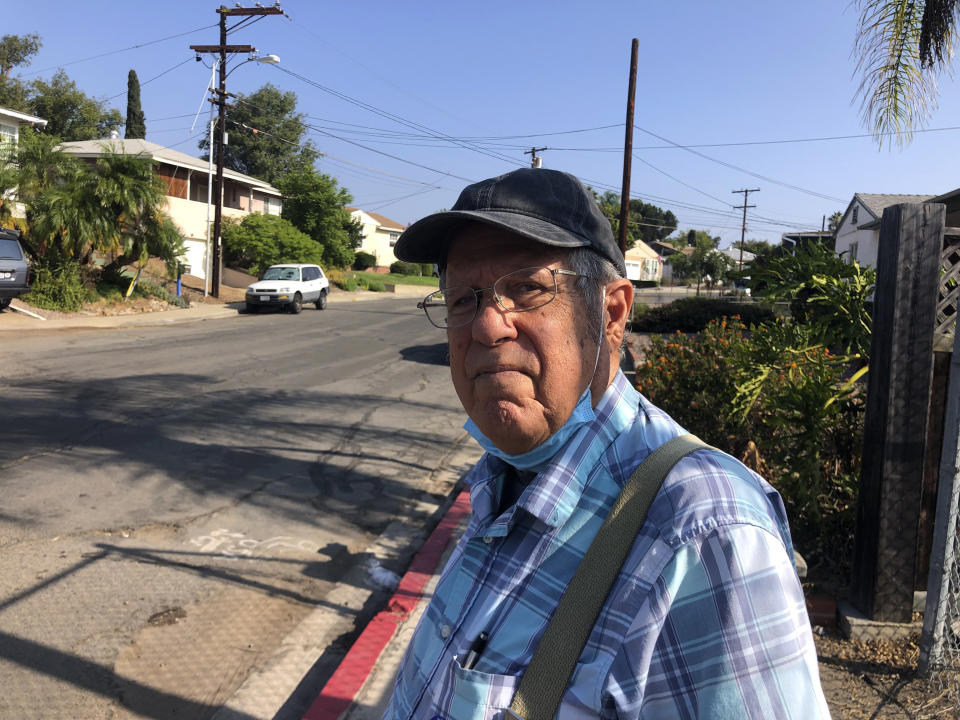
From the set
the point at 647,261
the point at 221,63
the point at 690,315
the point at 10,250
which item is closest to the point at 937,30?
the point at 690,315

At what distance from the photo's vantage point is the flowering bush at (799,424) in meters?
4.57

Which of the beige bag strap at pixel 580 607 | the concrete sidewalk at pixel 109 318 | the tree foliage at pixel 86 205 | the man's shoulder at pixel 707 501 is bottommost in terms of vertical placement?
the concrete sidewalk at pixel 109 318

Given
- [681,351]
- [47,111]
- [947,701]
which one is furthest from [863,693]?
[47,111]

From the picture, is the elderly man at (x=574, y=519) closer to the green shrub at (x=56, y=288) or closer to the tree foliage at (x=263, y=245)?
the green shrub at (x=56, y=288)

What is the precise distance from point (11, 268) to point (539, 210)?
66.3ft

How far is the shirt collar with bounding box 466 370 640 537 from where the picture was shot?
1286 millimetres

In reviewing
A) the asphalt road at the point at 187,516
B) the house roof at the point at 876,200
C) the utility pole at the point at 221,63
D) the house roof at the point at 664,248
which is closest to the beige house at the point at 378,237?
the utility pole at the point at 221,63

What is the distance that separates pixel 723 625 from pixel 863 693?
3213 mm

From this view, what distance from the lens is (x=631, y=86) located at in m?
16.8

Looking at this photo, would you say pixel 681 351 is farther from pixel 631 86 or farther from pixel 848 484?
pixel 631 86

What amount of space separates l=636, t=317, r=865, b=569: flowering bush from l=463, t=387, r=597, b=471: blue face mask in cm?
351

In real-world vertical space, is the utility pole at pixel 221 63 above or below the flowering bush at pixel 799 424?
above

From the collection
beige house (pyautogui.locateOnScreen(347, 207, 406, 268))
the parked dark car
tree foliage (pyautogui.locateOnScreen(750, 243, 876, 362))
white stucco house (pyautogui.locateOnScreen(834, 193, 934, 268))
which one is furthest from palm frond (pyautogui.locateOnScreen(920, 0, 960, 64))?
beige house (pyautogui.locateOnScreen(347, 207, 406, 268))

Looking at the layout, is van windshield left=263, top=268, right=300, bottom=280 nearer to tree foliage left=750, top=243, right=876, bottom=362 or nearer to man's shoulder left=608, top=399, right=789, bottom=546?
tree foliage left=750, top=243, right=876, bottom=362
